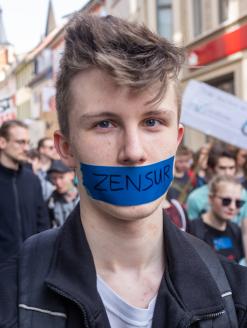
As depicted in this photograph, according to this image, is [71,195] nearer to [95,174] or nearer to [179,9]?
[95,174]

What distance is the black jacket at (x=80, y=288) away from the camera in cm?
130

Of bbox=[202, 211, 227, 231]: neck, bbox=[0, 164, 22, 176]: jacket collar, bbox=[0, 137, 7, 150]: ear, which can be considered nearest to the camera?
bbox=[202, 211, 227, 231]: neck

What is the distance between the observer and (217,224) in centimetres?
402

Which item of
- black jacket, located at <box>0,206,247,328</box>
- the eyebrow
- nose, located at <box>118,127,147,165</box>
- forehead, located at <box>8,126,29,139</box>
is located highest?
the eyebrow

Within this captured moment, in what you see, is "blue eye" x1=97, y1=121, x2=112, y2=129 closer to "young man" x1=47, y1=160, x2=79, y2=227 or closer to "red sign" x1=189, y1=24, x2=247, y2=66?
"young man" x1=47, y1=160, x2=79, y2=227

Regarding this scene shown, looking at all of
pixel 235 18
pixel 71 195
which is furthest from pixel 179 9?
pixel 71 195

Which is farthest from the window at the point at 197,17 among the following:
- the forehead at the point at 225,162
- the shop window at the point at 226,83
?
the forehead at the point at 225,162

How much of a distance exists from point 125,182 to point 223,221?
110 inches

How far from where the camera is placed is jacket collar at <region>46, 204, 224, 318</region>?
4.34 ft

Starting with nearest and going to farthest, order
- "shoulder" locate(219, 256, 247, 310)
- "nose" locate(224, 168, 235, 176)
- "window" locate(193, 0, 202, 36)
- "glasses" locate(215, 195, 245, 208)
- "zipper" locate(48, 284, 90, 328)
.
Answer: "zipper" locate(48, 284, 90, 328) → "shoulder" locate(219, 256, 247, 310) → "glasses" locate(215, 195, 245, 208) → "nose" locate(224, 168, 235, 176) → "window" locate(193, 0, 202, 36)

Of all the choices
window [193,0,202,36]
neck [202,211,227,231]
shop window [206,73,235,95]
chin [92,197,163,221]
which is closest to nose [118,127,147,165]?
chin [92,197,163,221]

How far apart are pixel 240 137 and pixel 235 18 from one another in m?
7.81

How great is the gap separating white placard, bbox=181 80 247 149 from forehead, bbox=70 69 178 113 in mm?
4508

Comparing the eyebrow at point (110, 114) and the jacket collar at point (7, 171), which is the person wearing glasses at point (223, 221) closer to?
the jacket collar at point (7, 171)
